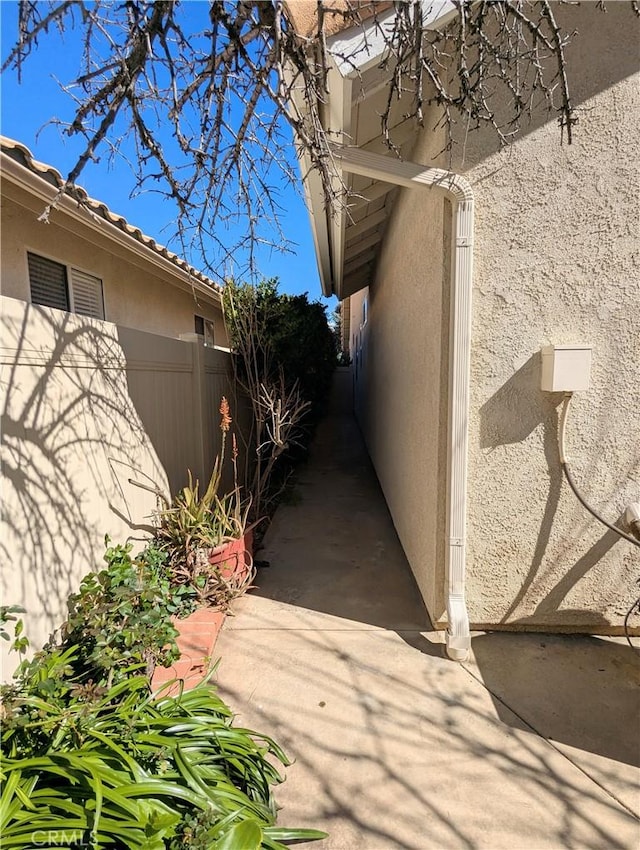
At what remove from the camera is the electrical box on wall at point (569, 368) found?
124 inches

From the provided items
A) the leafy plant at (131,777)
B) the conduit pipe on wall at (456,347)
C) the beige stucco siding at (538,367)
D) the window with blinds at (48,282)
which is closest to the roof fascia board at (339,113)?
the conduit pipe on wall at (456,347)

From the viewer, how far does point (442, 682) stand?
3.03 m

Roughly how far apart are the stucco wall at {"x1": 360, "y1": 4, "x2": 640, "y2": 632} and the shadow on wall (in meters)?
2.72

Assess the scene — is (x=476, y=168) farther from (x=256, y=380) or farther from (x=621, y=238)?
(x=256, y=380)

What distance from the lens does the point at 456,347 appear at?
3264 mm

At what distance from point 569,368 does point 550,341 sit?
0.91ft

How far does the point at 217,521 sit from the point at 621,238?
432 centimetres

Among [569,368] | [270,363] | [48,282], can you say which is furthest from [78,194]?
[569,368]

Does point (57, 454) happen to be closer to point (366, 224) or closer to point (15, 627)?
point (15, 627)

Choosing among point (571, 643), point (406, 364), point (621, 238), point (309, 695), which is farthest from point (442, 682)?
point (621, 238)

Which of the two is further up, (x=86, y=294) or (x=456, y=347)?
(x=86, y=294)

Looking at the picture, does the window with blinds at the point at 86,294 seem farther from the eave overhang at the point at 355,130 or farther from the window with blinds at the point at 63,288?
the eave overhang at the point at 355,130

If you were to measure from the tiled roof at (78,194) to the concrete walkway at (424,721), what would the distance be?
3.13 metres

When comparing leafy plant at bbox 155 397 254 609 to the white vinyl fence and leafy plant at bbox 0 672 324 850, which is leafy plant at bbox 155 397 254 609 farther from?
leafy plant at bbox 0 672 324 850
